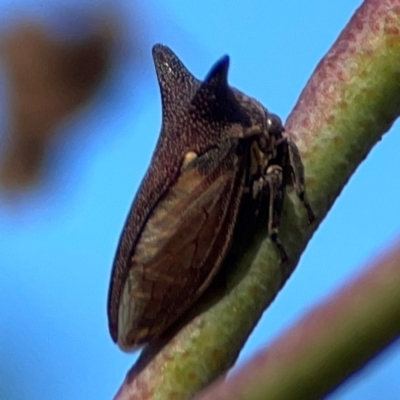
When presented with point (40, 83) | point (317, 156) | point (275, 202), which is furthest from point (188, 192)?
point (40, 83)

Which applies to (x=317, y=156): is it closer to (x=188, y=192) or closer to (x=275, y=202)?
(x=275, y=202)

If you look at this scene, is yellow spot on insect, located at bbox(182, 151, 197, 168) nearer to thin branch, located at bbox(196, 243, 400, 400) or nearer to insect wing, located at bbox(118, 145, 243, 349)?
insect wing, located at bbox(118, 145, 243, 349)

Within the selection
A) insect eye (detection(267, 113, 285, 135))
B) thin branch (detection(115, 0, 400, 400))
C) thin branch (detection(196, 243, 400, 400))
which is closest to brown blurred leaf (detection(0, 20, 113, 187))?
insect eye (detection(267, 113, 285, 135))

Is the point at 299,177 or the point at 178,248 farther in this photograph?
the point at 178,248

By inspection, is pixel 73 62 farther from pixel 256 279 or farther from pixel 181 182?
pixel 256 279

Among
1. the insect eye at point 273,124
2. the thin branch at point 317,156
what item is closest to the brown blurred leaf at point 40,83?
the insect eye at point 273,124

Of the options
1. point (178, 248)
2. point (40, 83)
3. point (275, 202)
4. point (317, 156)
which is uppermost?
point (317, 156)

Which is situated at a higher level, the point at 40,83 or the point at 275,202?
the point at 275,202

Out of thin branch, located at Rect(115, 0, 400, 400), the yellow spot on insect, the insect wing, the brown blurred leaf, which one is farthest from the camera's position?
the brown blurred leaf

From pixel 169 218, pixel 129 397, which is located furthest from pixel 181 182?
pixel 129 397
